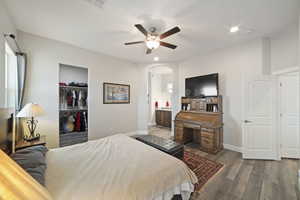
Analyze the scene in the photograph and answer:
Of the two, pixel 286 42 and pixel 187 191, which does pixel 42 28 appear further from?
pixel 286 42

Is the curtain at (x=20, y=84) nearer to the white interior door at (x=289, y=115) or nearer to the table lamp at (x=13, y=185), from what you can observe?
the table lamp at (x=13, y=185)

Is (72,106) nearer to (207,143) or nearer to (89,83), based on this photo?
(89,83)

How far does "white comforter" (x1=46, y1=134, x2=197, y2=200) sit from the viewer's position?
1.10 m

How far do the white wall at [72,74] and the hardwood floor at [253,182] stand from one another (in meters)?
4.16

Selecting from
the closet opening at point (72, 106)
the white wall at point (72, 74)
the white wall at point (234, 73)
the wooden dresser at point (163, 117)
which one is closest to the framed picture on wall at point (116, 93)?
the closet opening at point (72, 106)

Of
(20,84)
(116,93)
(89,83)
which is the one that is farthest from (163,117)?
(20,84)

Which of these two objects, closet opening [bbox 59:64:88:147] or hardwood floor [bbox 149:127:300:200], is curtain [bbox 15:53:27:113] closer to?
closet opening [bbox 59:64:88:147]

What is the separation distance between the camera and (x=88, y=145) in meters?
2.12

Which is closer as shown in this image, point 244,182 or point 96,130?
point 244,182

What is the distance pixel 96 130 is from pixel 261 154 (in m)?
4.36

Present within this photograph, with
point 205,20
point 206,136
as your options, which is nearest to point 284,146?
point 206,136

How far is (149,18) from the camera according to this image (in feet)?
7.62

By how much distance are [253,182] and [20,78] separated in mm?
4827

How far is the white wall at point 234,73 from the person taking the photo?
10.5ft
